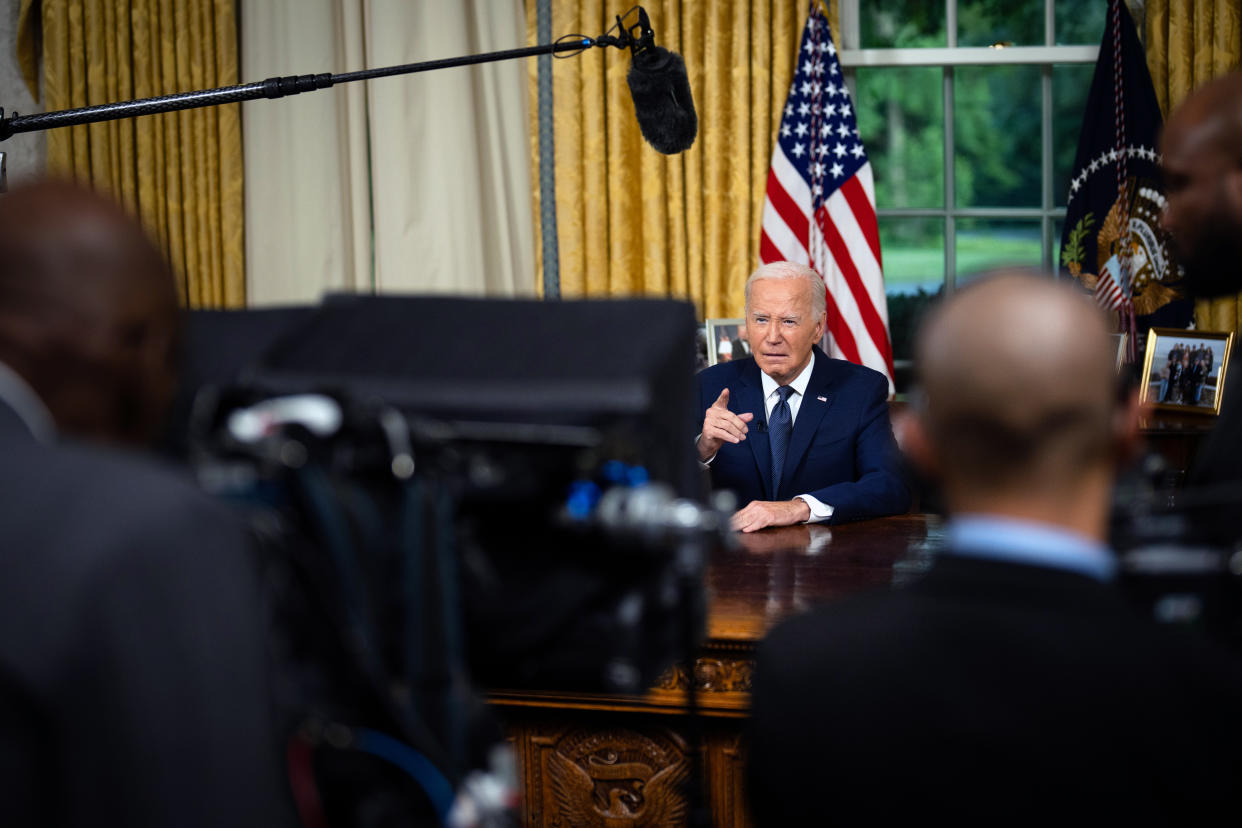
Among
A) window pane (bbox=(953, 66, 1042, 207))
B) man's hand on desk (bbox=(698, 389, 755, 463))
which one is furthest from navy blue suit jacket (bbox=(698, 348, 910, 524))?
window pane (bbox=(953, 66, 1042, 207))

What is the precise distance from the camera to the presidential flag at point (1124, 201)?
3932 millimetres

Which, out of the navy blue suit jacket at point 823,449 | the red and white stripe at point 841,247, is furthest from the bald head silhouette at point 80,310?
the red and white stripe at point 841,247

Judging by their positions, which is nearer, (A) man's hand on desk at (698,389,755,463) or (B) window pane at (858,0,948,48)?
(A) man's hand on desk at (698,389,755,463)

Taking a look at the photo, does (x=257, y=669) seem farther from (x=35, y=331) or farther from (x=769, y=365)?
(x=769, y=365)

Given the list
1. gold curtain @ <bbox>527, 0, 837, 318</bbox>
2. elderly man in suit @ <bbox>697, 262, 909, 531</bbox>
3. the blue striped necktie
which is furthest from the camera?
gold curtain @ <bbox>527, 0, 837, 318</bbox>

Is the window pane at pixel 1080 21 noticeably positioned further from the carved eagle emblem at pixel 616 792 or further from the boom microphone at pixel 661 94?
the carved eagle emblem at pixel 616 792

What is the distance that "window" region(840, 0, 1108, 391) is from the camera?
4.38 meters

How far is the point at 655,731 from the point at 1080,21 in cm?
362

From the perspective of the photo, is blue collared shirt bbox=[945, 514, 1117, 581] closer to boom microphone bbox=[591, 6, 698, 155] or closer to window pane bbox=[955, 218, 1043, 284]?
boom microphone bbox=[591, 6, 698, 155]

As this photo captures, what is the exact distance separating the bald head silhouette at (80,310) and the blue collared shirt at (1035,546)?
654mm

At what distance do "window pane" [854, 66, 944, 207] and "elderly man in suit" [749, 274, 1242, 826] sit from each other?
3811 mm

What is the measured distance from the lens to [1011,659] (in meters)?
0.83

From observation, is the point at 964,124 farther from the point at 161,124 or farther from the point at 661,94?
the point at 161,124

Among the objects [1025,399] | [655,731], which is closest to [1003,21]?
[655,731]
